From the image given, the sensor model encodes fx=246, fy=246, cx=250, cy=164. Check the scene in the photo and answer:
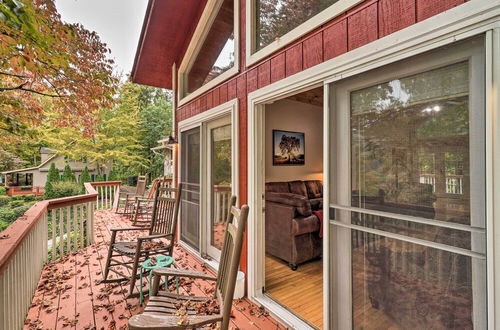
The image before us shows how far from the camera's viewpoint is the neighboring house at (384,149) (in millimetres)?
1215

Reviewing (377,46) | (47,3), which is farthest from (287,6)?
(47,3)

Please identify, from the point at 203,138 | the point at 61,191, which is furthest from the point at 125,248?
the point at 61,191

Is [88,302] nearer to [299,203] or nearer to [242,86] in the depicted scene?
[299,203]

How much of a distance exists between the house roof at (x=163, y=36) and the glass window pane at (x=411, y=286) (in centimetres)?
414

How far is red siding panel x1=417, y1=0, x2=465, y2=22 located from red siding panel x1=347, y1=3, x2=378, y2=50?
0.82 feet

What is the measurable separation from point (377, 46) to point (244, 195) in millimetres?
1874

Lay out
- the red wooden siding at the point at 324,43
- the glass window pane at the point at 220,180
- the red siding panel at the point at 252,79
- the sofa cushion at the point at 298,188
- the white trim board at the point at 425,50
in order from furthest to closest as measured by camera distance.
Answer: the sofa cushion at the point at 298,188, the glass window pane at the point at 220,180, the red siding panel at the point at 252,79, the red wooden siding at the point at 324,43, the white trim board at the point at 425,50

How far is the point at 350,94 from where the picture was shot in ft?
5.90

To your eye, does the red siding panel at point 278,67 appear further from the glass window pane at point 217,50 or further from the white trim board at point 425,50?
the glass window pane at point 217,50

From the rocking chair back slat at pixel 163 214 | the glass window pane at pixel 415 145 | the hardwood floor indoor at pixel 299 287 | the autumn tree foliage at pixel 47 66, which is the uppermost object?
the autumn tree foliage at pixel 47 66

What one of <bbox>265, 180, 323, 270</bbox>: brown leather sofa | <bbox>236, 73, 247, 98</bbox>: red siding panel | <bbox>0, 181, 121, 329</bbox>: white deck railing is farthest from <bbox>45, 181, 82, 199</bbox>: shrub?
<bbox>236, 73, 247, 98</bbox>: red siding panel

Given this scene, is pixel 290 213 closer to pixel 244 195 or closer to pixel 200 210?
pixel 244 195

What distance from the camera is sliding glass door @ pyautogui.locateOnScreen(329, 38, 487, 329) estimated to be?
1.24m

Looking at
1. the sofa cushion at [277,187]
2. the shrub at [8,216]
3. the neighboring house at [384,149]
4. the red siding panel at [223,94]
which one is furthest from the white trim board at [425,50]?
the shrub at [8,216]
